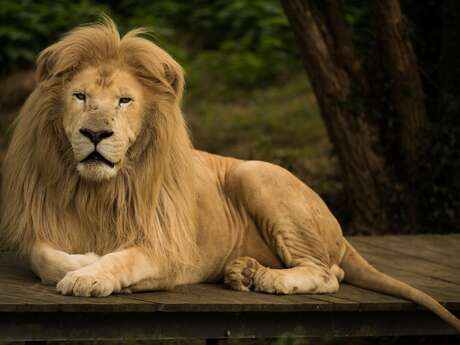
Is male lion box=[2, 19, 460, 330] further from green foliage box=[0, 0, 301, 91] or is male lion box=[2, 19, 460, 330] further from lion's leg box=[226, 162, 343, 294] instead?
green foliage box=[0, 0, 301, 91]

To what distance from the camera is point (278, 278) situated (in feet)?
14.7

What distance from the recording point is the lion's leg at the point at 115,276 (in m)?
Answer: 4.02

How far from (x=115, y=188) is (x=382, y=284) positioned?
4.10 ft

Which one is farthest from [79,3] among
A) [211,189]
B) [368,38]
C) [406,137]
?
[211,189]

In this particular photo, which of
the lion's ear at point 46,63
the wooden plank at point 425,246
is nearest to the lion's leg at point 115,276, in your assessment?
the lion's ear at point 46,63

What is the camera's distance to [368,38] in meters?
7.46

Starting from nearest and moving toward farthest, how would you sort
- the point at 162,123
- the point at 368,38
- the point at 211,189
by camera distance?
the point at 162,123, the point at 211,189, the point at 368,38

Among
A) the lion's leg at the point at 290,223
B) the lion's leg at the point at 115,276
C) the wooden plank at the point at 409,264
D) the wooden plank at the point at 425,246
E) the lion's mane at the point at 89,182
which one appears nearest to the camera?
the lion's leg at the point at 115,276

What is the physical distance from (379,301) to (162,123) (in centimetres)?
118

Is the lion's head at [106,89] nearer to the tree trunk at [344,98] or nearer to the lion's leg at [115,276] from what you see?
the lion's leg at [115,276]

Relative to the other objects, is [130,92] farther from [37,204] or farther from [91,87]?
[37,204]

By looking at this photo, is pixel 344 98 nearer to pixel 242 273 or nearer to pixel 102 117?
pixel 242 273

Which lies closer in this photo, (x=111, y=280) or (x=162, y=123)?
(x=111, y=280)

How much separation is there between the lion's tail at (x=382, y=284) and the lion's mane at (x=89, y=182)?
859mm
